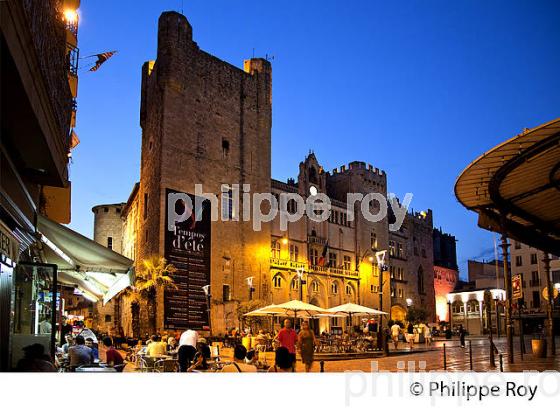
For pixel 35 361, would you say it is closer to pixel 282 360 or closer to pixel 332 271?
pixel 282 360

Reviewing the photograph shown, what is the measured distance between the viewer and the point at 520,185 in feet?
43.7

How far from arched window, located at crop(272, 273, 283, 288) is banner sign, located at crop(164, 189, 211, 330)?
7.48m

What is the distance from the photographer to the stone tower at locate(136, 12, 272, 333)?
3756cm

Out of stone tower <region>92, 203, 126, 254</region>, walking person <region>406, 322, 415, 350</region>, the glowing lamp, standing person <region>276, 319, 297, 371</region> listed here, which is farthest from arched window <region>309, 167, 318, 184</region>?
standing person <region>276, 319, 297, 371</region>

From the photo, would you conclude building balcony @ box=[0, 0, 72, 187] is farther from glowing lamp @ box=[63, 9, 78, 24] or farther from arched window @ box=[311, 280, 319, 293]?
arched window @ box=[311, 280, 319, 293]

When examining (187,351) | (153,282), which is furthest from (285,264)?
(187,351)

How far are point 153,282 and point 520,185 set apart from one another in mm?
24494

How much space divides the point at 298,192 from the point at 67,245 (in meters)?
38.8

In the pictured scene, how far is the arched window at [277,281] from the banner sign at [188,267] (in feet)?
24.5

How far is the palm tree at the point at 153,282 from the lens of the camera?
111 feet

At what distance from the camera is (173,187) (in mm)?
36906

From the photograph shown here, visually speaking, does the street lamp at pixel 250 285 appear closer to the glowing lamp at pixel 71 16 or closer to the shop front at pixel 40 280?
the glowing lamp at pixel 71 16

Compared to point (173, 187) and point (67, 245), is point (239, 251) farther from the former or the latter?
point (67, 245)
